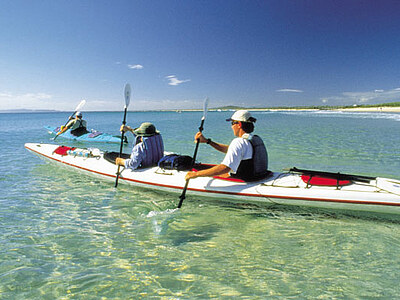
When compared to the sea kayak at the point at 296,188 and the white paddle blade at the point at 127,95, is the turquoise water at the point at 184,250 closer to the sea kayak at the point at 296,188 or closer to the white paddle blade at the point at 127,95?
the sea kayak at the point at 296,188

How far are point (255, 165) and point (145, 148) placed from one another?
8.69 ft

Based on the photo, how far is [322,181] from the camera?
4281 millimetres

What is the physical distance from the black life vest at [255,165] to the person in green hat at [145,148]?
6.93ft

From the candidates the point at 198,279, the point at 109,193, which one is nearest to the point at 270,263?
the point at 198,279

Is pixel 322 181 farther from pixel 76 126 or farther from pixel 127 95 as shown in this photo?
pixel 76 126

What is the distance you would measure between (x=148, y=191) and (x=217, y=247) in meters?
2.86

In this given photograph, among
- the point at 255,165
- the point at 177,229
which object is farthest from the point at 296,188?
the point at 177,229

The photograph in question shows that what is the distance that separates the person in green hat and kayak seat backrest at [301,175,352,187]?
134 inches

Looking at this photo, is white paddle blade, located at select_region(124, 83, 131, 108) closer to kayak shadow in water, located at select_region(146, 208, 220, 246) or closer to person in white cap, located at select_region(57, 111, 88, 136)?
kayak shadow in water, located at select_region(146, 208, 220, 246)

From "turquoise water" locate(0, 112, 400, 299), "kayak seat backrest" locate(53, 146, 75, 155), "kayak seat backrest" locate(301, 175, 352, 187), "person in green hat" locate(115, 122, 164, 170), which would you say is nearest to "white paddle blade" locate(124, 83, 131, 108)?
"kayak seat backrest" locate(53, 146, 75, 155)

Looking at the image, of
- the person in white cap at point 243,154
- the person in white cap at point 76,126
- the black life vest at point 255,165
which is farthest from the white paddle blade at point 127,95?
the person in white cap at point 76,126

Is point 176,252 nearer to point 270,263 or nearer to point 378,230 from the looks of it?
point 270,263

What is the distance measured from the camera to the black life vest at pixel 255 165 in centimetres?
423

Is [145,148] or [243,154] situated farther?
[145,148]
